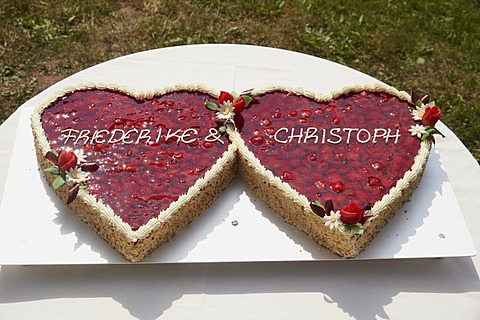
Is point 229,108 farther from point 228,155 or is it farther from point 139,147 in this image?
point 139,147

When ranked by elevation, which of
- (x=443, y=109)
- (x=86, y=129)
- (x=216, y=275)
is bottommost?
(x=443, y=109)

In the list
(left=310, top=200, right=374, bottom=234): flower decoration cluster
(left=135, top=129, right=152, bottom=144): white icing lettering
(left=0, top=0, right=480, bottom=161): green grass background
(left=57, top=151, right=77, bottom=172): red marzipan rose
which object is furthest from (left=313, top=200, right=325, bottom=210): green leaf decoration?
(left=0, top=0, right=480, bottom=161): green grass background

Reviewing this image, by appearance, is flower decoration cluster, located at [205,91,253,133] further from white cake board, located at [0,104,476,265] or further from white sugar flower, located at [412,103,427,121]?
white sugar flower, located at [412,103,427,121]

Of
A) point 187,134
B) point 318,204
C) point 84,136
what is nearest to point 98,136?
point 84,136

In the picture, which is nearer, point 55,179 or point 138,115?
point 55,179

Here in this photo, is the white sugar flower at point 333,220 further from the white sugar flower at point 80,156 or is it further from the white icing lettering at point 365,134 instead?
the white sugar flower at point 80,156

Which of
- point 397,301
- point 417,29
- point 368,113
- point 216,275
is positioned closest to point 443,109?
point 417,29

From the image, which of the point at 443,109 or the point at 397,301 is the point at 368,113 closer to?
the point at 397,301
